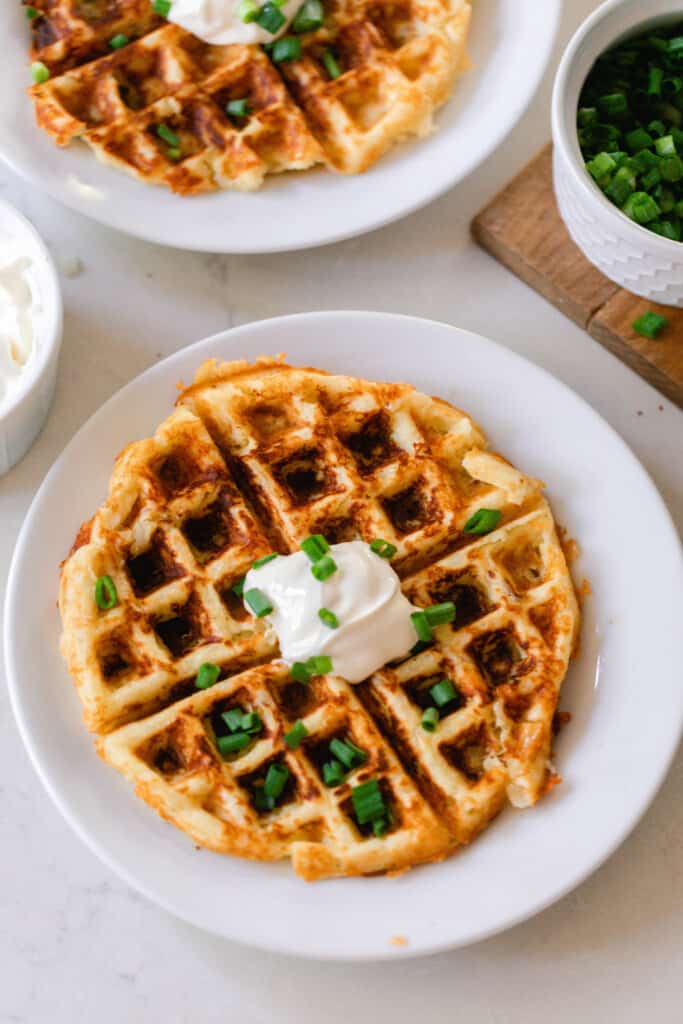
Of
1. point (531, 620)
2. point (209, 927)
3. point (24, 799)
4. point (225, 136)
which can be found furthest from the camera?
point (225, 136)

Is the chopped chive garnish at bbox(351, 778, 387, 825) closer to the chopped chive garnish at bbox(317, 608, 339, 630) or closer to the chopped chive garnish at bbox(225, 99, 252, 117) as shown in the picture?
the chopped chive garnish at bbox(317, 608, 339, 630)

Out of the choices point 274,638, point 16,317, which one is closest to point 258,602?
point 274,638

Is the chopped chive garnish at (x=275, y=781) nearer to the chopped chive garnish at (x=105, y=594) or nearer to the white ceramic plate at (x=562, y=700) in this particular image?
the white ceramic plate at (x=562, y=700)

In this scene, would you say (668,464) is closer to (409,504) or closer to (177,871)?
(409,504)

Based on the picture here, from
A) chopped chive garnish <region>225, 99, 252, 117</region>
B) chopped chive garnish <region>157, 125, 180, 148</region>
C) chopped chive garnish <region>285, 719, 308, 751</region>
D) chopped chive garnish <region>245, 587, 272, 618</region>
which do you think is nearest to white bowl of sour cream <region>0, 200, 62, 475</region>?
chopped chive garnish <region>157, 125, 180, 148</region>

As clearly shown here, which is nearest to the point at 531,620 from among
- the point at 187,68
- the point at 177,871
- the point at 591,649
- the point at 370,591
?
the point at 591,649

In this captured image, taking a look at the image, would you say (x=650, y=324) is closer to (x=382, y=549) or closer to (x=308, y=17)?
(x=382, y=549)
